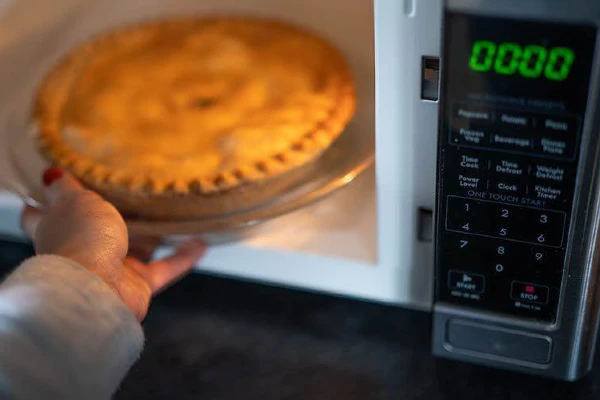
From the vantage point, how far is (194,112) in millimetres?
784

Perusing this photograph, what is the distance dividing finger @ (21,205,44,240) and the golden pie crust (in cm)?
5

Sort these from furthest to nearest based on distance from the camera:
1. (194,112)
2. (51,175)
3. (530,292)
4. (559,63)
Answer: (194,112), (51,175), (530,292), (559,63)

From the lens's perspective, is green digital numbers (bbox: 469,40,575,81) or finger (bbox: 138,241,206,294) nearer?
green digital numbers (bbox: 469,40,575,81)

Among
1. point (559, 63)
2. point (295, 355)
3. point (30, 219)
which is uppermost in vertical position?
point (559, 63)

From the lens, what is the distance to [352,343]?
2.19 feet

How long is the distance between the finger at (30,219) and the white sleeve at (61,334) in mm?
179

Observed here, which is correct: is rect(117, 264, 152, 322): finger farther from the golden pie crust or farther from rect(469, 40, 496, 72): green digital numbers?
rect(469, 40, 496, 72): green digital numbers

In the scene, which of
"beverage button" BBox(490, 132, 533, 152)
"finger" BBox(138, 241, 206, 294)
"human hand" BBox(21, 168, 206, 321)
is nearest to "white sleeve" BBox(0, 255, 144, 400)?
"human hand" BBox(21, 168, 206, 321)

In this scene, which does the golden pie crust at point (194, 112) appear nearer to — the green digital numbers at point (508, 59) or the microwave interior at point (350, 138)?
the microwave interior at point (350, 138)

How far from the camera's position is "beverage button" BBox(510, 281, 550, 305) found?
1.83 feet

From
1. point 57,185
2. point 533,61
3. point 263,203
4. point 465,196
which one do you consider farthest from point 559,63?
point 57,185

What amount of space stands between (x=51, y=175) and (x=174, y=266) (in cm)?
13

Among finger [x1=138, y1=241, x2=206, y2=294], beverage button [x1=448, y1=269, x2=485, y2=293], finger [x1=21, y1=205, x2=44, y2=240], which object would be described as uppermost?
finger [x1=21, y1=205, x2=44, y2=240]

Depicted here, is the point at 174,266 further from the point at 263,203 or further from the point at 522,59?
the point at 522,59
